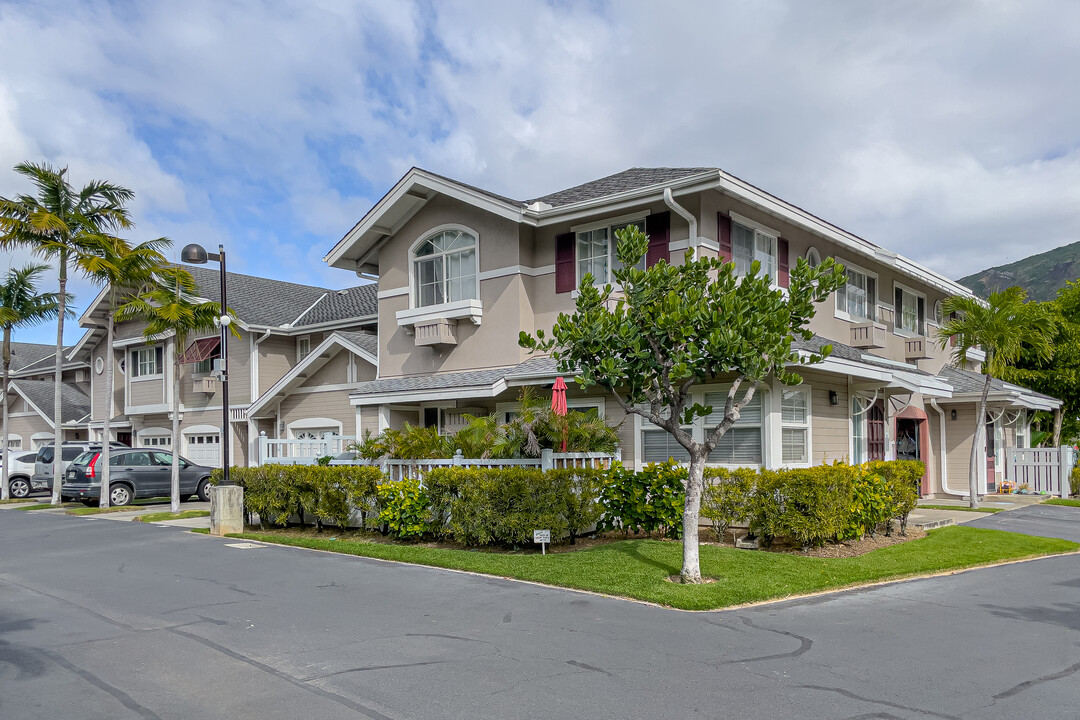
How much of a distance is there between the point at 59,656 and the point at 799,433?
454 inches

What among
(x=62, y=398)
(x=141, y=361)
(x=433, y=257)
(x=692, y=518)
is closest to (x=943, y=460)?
(x=433, y=257)

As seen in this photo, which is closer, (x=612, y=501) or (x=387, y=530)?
(x=612, y=501)

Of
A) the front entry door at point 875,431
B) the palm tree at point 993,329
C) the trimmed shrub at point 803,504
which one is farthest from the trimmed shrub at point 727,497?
the palm tree at point 993,329

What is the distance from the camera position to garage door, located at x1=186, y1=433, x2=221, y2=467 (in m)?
28.0

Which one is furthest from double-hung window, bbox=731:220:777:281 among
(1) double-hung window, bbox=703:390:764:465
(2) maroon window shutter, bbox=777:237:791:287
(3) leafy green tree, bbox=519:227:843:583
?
(3) leafy green tree, bbox=519:227:843:583

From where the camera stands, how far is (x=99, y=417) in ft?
109

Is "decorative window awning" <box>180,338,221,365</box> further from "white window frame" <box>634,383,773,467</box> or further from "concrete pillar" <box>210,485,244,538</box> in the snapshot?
"white window frame" <box>634,383,773,467</box>

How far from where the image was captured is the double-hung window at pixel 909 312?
20859mm

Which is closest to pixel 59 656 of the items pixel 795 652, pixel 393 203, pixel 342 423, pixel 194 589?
pixel 194 589

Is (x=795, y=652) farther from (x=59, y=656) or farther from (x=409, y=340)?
(x=409, y=340)

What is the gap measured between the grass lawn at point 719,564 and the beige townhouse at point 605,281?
269cm

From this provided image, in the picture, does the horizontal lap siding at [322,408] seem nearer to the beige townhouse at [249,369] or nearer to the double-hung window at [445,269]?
the beige townhouse at [249,369]

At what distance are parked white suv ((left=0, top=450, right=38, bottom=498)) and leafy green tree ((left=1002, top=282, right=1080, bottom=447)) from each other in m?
32.3

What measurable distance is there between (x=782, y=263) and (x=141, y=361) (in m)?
25.0
